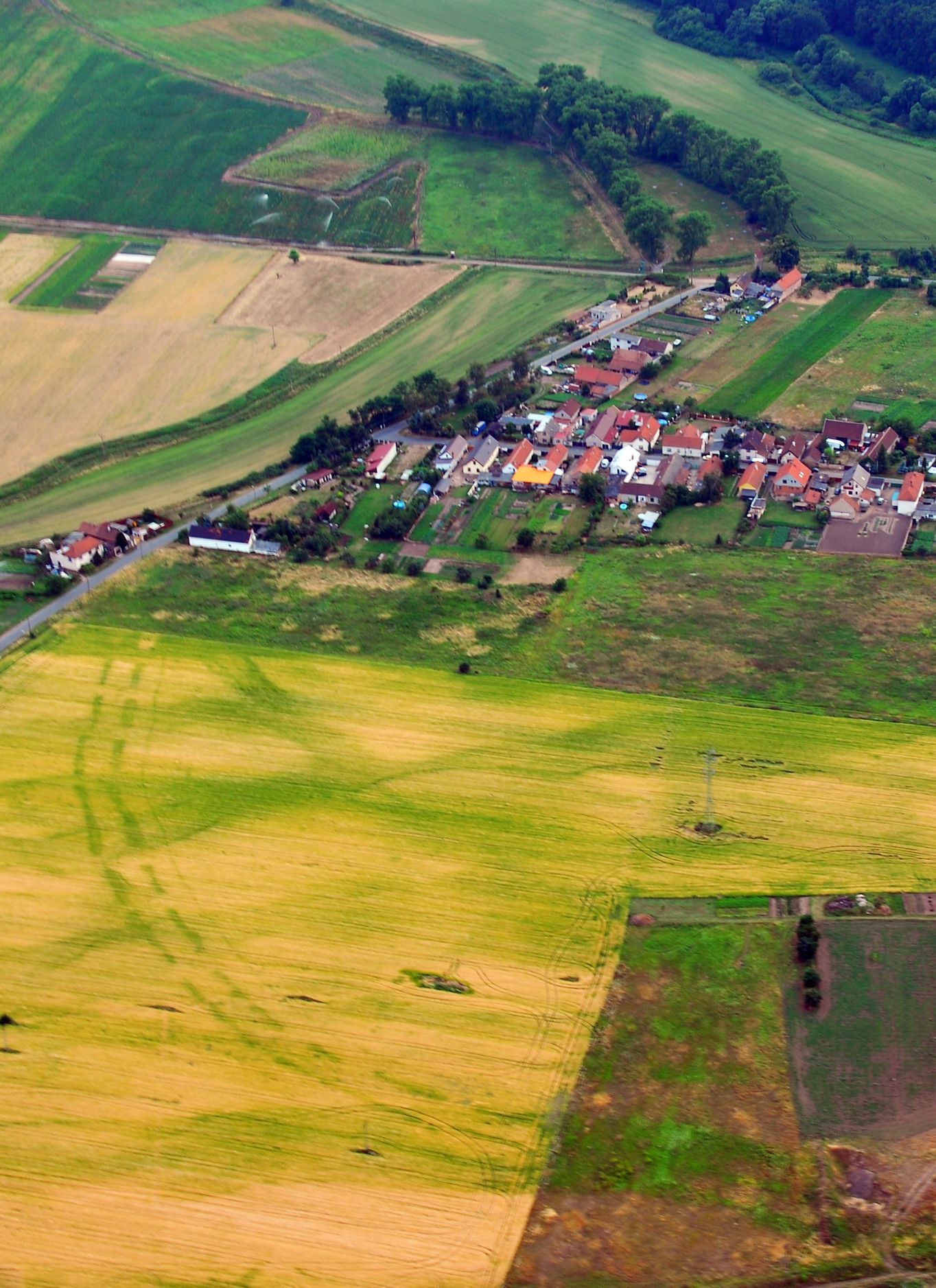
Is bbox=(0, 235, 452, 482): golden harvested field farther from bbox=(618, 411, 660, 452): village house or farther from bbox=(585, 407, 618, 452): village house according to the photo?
bbox=(618, 411, 660, 452): village house

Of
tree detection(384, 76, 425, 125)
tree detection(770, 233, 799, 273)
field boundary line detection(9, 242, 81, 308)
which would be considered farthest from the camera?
tree detection(384, 76, 425, 125)

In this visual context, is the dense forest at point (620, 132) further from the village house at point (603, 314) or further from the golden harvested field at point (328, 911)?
the golden harvested field at point (328, 911)

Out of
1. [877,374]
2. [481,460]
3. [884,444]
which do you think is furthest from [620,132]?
[481,460]

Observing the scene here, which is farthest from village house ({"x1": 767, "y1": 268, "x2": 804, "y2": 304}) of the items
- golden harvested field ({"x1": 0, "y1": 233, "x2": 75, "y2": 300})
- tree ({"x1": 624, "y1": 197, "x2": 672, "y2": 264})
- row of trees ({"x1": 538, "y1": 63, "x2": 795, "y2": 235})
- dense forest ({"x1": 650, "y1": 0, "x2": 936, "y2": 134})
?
golden harvested field ({"x1": 0, "y1": 233, "x2": 75, "y2": 300})

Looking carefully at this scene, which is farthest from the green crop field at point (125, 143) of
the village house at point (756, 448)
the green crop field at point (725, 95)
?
the village house at point (756, 448)

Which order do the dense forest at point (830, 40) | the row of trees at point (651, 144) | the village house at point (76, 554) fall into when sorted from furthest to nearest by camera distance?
1. the dense forest at point (830, 40)
2. the row of trees at point (651, 144)
3. the village house at point (76, 554)

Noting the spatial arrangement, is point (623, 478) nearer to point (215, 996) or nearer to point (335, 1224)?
point (215, 996)

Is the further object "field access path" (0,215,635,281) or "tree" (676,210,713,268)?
"field access path" (0,215,635,281)
